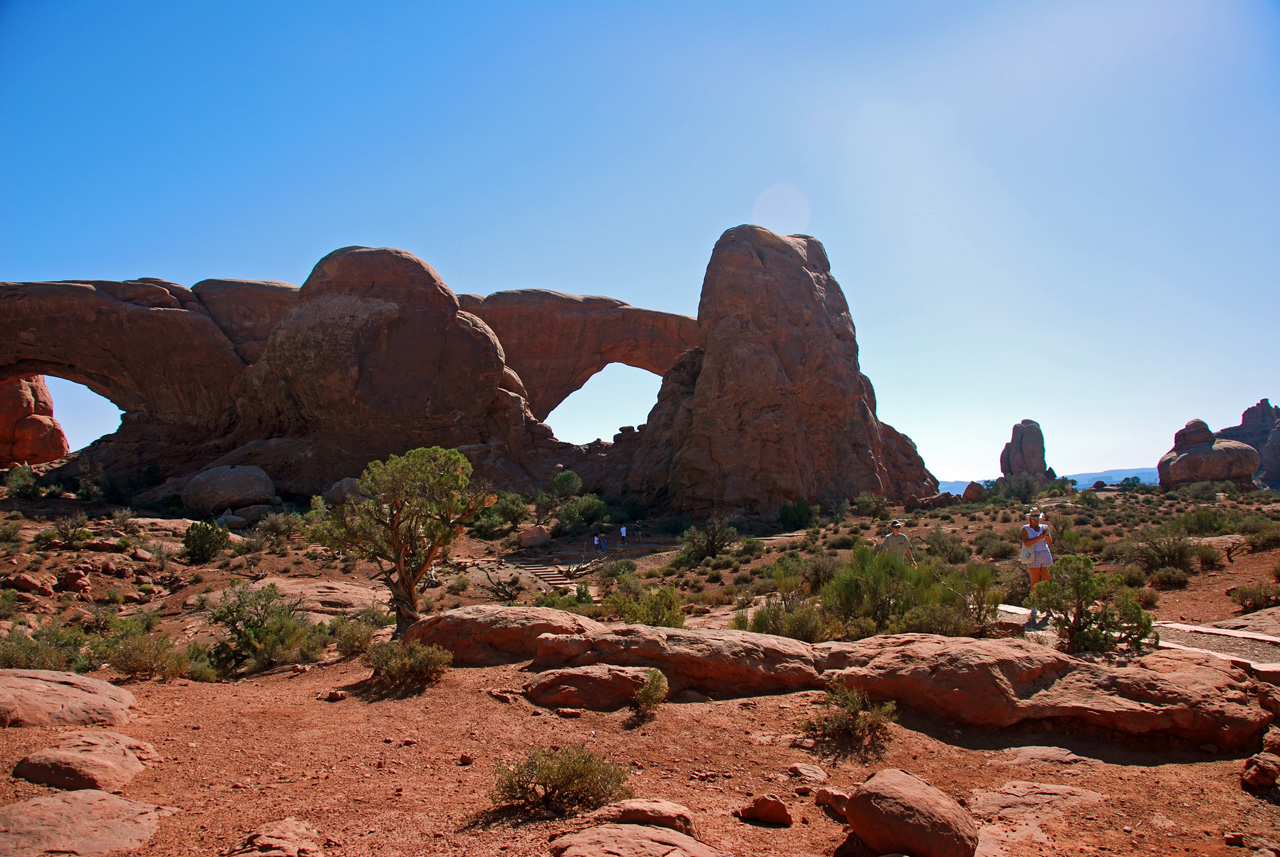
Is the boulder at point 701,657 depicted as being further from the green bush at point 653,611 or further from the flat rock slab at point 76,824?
the flat rock slab at point 76,824

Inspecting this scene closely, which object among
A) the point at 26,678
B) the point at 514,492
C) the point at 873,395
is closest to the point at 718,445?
the point at 514,492

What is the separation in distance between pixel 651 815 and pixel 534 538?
1874 cm

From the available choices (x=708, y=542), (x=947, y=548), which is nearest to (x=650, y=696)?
(x=947, y=548)

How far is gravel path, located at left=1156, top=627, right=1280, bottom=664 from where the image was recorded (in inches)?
275

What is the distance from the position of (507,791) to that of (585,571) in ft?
46.0

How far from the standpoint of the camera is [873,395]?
107 feet

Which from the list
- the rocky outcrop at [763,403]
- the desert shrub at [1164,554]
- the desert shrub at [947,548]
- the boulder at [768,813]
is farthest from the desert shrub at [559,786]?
the rocky outcrop at [763,403]

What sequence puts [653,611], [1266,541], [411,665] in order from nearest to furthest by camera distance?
[411,665]
[653,611]
[1266,541]

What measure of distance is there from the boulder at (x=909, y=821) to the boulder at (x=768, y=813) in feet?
1.44

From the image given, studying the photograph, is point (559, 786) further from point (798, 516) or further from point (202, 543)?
point (798, 516)

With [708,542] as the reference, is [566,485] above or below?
above

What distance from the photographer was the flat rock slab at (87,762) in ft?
14.1

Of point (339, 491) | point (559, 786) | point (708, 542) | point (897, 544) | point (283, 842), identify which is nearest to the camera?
point (283, 842)

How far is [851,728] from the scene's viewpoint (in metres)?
5.71
